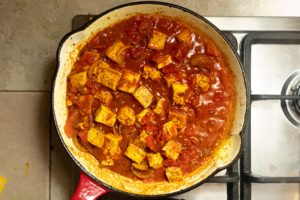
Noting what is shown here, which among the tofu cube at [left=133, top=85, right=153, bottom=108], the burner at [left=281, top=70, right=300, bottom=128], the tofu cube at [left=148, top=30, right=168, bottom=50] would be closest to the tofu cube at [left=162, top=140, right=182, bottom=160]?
the tofu cube at [left=133, top=85, right=153, bottom=108]

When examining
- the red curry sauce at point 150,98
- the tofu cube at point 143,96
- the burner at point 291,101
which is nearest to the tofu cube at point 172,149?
the red curry sauce at point 150,98

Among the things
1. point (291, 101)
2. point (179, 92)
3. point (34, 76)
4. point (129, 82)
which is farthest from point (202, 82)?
point (34, 76)

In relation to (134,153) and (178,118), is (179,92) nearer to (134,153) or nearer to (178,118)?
(178,118)

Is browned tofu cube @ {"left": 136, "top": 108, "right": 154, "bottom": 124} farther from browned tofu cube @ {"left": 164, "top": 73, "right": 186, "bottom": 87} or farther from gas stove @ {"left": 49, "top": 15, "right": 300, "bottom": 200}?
gas stove @ {"left": 49, "top": 15, "right": 300, "bottom": 200}

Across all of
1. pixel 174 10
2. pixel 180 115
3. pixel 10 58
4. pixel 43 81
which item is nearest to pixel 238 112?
pixel 180 115

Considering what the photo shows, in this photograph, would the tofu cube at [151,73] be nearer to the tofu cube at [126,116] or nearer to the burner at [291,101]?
the tofu cube at [126,116]
